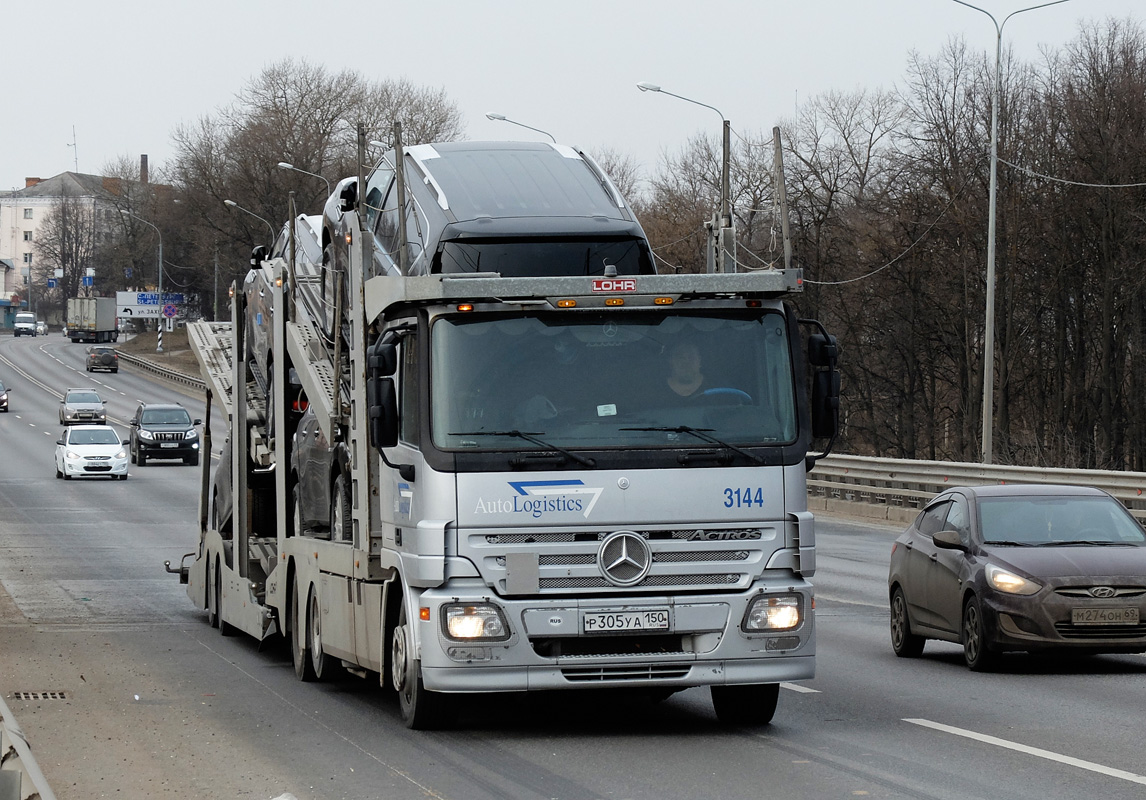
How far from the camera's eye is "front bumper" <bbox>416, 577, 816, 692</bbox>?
28.3 feet

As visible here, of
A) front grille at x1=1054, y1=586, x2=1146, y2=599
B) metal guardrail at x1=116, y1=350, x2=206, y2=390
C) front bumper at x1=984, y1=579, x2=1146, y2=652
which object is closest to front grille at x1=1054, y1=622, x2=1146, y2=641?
front bumper at x1=984, y1=579, x2=1146, y2=652

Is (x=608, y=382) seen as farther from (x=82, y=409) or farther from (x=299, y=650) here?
(x=82, y=409)

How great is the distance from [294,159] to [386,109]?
529cm

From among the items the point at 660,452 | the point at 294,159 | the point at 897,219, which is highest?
the point at 294,159

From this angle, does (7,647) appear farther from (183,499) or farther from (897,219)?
(897,219)

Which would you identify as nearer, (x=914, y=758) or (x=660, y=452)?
(x=914, y=758)

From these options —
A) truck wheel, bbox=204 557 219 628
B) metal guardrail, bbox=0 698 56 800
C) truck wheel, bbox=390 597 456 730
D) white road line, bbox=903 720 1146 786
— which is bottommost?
truck wheel, bbox=204 557 219 628

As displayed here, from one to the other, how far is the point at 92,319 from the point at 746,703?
11686cm

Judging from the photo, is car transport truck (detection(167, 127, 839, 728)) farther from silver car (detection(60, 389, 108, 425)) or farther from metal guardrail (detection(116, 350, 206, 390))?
metal guardrail (detection(116, 350, 206, 390))

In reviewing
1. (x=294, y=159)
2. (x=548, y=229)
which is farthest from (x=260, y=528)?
(x=294, y=159)

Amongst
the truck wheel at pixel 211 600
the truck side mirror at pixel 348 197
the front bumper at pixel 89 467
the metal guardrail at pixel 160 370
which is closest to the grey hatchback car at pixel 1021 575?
the truck side mirror at pixel 348 197

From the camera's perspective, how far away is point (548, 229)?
999 centimetres

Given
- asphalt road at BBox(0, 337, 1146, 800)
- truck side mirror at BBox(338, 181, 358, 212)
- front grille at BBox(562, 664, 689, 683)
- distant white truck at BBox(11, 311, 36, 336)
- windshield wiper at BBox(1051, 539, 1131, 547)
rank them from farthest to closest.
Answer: distant white truck at BBox(11, 311, 36, 336)
windshield wiper at BBox(1051, 539, 1131, 547)
truck side mirror at BBox(338, 181, 358, 212)
front grille at BBox(562, 664, 689, 683)
asphalt road at BBox(0, 337, 1146, 800)

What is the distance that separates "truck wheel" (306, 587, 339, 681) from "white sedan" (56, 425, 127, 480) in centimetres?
3190
